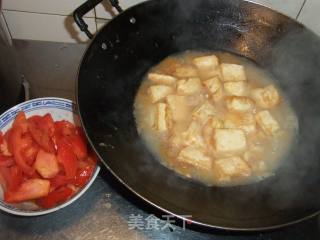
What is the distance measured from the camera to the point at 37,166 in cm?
113

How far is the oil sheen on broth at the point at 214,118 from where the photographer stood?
3.84 feet

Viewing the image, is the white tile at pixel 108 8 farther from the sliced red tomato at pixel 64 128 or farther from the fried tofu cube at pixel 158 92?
the sliced red tomato at pixel 64 128

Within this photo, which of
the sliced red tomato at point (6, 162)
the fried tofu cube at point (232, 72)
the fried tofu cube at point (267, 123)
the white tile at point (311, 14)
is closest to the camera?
the sliced red tomato at point (6, 162)

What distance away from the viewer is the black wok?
1.04m

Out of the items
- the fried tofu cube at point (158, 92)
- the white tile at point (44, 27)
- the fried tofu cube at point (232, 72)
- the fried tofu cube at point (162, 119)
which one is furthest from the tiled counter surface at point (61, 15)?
the fried tofu cube at point (162, 119)

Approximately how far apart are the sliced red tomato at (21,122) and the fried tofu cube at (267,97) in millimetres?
888

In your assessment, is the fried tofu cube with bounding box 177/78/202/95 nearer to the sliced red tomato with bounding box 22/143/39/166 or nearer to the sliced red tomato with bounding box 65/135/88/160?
the sliced red tomato with bounding box 65/135/88/160

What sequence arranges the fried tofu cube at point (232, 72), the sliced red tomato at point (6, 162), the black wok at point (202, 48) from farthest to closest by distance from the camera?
the fried tofu cube at point (232, 72) → the sliced red tomato at point (6, 162) → the black wok at point (202, 48)

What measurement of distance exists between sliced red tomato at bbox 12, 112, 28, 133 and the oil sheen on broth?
0.40 m

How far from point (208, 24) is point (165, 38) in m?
0.20

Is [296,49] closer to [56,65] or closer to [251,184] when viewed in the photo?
[251,184]

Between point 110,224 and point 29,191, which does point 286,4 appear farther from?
point 29,191

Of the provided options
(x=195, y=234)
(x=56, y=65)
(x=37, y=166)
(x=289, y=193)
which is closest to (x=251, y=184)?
(x=289, y=193)

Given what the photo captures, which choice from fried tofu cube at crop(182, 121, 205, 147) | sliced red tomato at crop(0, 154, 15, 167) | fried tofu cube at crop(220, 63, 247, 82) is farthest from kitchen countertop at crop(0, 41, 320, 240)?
fried tofu cube at crop(220, 63, 247, 82)
